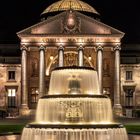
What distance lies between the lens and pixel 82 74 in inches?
1293

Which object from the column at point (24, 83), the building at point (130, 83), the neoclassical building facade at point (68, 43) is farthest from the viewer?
the building at point (130, 83)

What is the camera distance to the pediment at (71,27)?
3551 inches

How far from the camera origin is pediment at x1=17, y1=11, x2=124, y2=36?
9019 cm

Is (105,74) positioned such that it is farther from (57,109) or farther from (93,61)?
(57,109)

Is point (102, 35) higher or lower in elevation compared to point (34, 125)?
higher

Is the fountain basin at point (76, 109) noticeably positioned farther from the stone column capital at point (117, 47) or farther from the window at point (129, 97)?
the window at point (129, 97)

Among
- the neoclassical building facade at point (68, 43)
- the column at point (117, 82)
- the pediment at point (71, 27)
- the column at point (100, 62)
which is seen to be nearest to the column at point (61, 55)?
the neoclassical building facade at point (68, 43)

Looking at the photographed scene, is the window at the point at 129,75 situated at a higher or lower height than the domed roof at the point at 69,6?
lower

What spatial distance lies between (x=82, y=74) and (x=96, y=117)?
377 centimetres

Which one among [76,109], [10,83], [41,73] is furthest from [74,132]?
[10,83]

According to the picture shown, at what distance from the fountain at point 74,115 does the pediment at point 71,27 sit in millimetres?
57331

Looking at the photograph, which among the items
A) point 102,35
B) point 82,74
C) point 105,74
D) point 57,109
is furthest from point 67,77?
point 105,74

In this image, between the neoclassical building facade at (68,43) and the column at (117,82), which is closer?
the neoclassical building facade at (68,43)

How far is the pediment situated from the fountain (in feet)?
188
